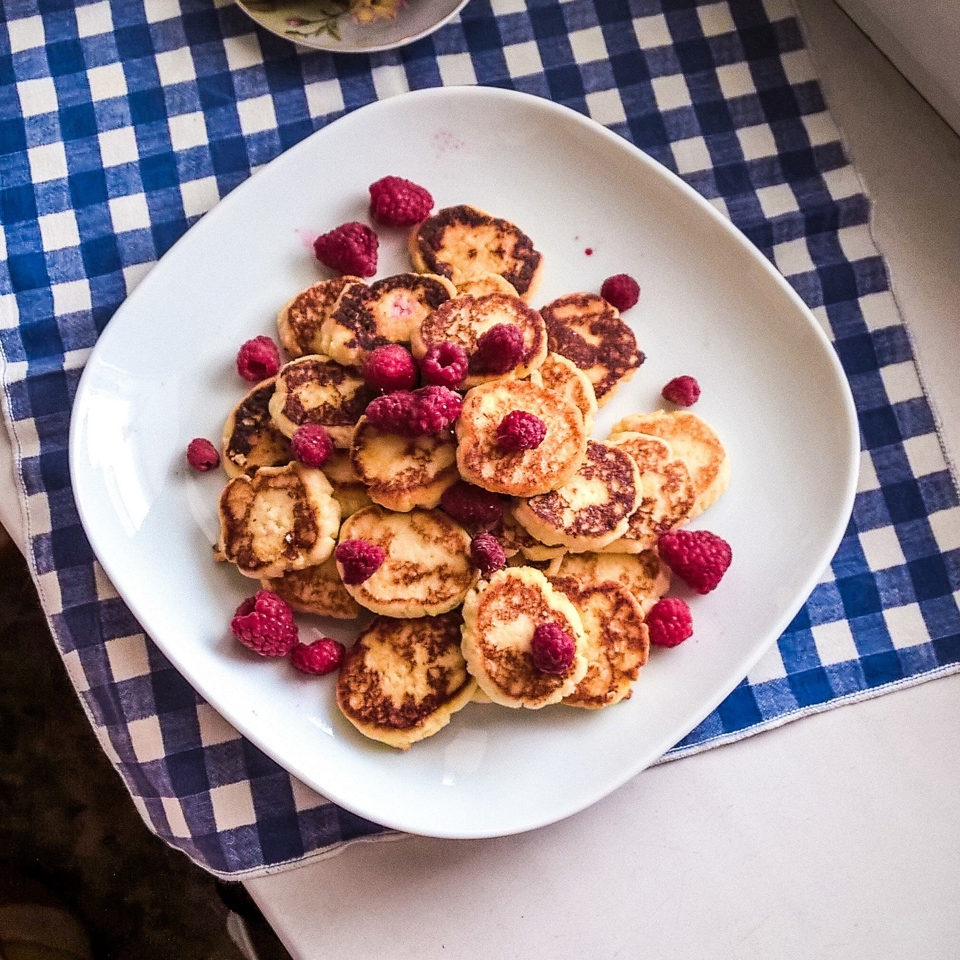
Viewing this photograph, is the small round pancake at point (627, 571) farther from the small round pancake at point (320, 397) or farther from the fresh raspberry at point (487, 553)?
the small round pancake at point (320, 397)

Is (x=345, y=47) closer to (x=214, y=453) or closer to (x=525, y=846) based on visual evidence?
(x=214, y=453)

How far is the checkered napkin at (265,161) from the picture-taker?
1.50m

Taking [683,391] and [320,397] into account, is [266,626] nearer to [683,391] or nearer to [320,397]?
[320,397]

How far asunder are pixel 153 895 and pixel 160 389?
118 cm

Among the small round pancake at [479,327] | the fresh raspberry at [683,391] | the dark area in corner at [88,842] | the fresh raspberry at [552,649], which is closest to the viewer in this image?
the fresh raspberry at [552,649]

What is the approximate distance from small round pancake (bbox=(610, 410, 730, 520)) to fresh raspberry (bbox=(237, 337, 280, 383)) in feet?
1.75

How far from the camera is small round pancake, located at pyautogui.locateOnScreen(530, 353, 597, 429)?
59.1 inches

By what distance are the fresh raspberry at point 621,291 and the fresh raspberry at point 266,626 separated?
699mm

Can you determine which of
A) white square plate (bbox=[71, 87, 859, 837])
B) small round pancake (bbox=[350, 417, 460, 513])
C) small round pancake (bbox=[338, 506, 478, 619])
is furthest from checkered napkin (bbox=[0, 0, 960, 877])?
small round pancake (bbox=[350, 417, 460, 513])

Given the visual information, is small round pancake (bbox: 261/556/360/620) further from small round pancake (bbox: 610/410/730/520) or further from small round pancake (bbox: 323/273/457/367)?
small round pancake (bbox: 610/410/730/520)

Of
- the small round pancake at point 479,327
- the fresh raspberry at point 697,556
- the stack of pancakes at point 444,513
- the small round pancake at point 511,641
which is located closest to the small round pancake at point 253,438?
the stack of pancakes at point 444,513

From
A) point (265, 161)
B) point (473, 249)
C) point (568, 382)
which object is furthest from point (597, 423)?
point (265, 161)

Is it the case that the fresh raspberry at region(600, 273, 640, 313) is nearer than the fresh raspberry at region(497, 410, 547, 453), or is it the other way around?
the fresh raspberry at region(497, 410, 547, 453)

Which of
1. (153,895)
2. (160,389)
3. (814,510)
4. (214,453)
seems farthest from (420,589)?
(153,895)
